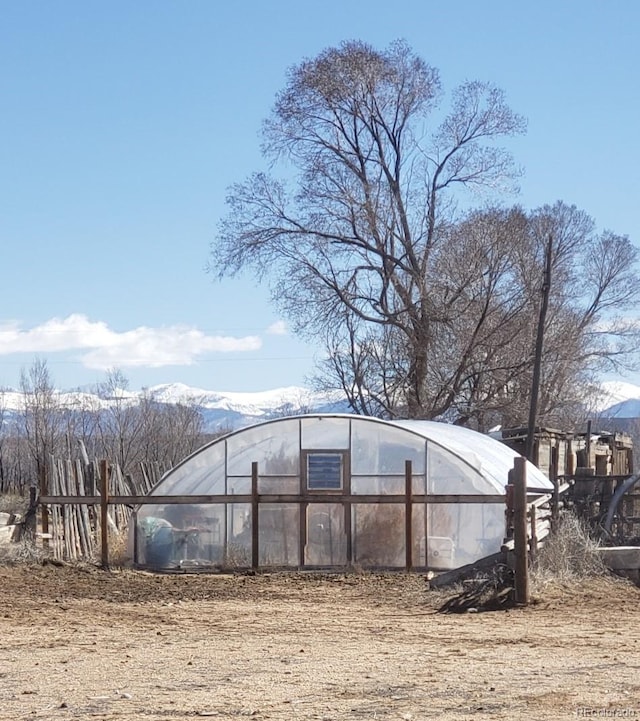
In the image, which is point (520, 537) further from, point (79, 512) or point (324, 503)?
point (79, 512)

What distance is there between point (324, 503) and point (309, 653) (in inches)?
362

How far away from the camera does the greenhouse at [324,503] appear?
64.0ft

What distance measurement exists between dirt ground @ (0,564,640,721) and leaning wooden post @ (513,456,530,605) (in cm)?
24

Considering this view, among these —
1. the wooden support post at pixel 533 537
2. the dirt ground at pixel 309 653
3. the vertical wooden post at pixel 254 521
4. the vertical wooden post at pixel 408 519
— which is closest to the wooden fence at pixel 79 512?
the vertical wooden post at pixel 254 521

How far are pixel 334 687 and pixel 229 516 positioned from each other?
461 inches

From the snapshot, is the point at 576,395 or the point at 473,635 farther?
the point at 576,395

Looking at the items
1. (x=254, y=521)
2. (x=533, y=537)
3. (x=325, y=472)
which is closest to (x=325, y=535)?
(x=325, y=472)

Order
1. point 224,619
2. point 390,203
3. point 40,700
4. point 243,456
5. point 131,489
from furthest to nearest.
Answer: point 390,203
point 131,489
point 243,456
point 224,619
point 40,700

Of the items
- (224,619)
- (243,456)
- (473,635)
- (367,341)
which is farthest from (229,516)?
(367,341)

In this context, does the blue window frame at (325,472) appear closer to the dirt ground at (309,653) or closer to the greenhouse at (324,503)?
the greenhouse at (324,503)

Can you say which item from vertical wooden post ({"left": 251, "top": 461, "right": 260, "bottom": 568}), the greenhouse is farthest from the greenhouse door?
vertical wooden post ({"left": 251, "top": 461, "right": 260, "bottom": 568})

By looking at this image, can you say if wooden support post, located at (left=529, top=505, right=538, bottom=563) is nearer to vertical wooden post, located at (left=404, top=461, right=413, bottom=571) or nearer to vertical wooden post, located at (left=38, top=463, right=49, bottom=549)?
vertical wooden post, located at (left=404, top=461, right=413, bottom=571)

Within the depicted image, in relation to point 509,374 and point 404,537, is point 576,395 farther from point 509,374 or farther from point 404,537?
point 404,537

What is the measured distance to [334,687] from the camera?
8.93 meters
